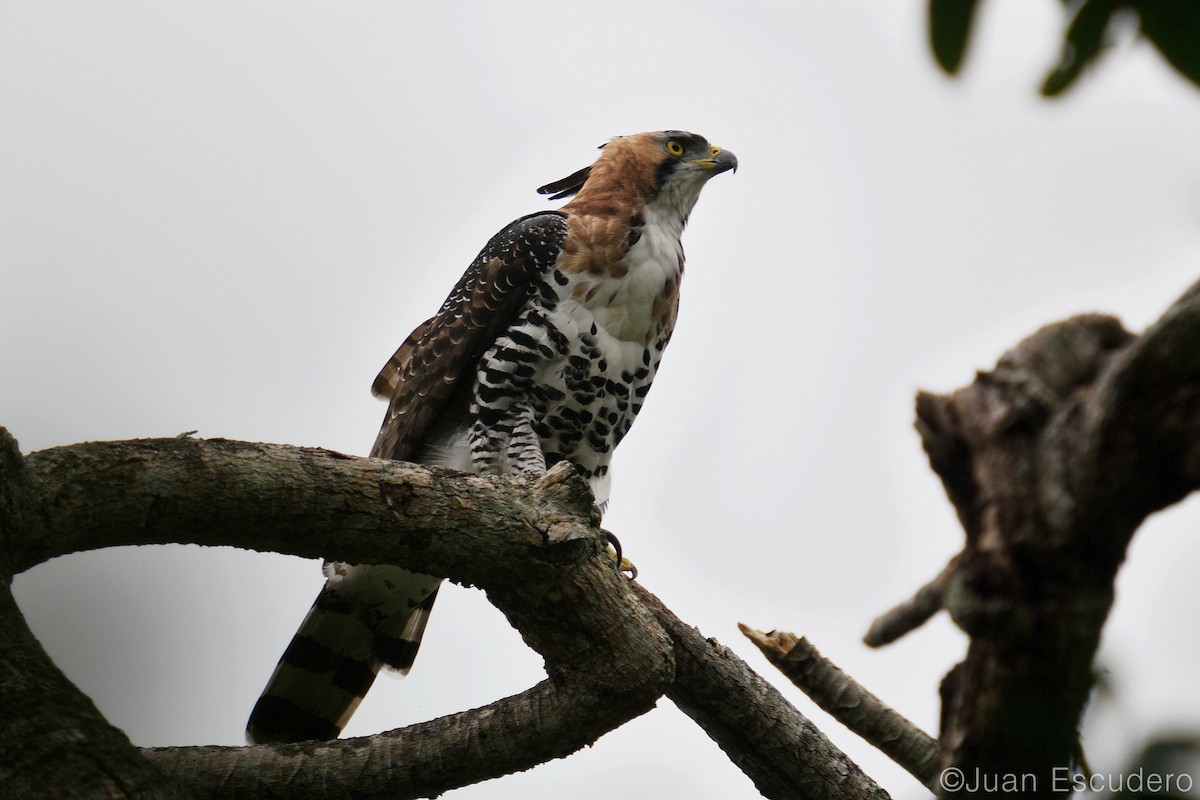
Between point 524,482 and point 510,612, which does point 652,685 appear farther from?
point 524,482

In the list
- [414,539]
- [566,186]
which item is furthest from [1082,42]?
[566,186]

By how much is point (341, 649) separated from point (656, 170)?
3.04m

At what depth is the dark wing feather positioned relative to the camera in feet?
18.7

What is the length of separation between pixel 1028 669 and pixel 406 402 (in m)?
4.50

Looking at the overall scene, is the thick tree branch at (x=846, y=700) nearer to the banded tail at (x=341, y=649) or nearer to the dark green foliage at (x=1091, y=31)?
the banded tail at (x=341, y=649)

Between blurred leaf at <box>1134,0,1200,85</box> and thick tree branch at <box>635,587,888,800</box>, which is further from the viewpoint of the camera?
thick tree branch at <box>635,587,888,800</box>

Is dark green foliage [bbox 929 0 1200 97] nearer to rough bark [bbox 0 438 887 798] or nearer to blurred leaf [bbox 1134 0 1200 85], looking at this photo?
blurred leaf [bbox 1134 0 1200 85]

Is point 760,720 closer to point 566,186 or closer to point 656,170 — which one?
point 656,170

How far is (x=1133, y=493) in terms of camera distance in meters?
1.72

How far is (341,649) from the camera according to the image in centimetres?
526

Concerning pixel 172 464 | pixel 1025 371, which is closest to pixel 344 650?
pixel 172 464

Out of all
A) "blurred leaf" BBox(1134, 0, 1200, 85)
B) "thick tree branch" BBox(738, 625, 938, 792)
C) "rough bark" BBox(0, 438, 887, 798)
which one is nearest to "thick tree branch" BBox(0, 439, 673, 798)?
"rough bark" BBox(0, 438, 887, 798)

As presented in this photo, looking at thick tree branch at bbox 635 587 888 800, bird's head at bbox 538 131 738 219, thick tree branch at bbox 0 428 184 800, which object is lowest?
thick tree branch at bbox 0 428 184 800

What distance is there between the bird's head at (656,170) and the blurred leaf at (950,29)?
4.70 metres
